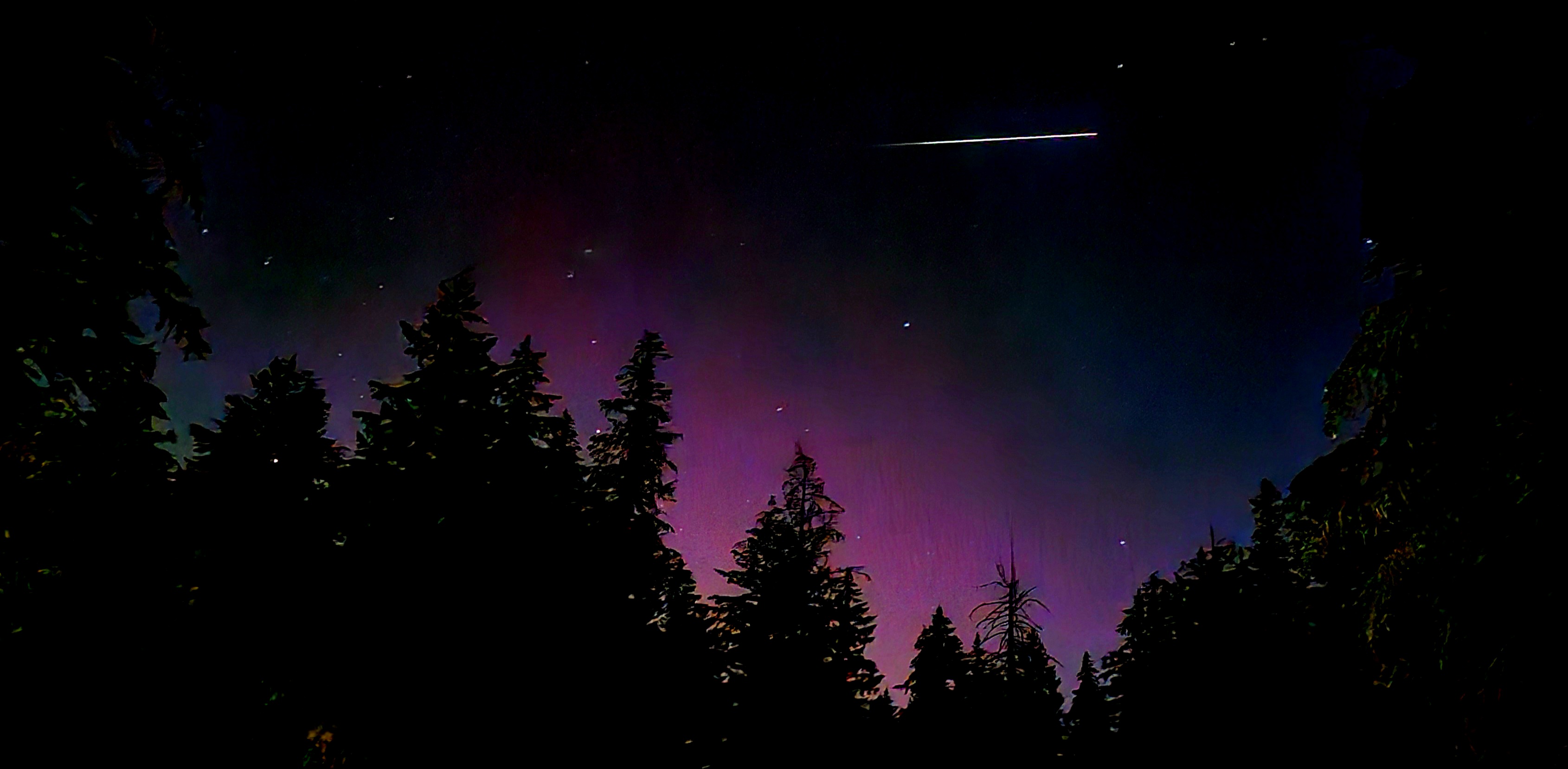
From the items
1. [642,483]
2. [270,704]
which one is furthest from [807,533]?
[270,704]

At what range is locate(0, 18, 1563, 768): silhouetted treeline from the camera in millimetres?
4418

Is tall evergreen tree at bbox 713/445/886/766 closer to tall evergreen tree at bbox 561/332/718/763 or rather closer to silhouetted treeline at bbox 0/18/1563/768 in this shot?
silhouetted treeline at bbox 0/18/1563/768

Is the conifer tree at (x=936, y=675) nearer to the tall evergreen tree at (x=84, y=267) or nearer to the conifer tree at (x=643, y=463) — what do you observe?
the conifer tree at (x=643, y=463)

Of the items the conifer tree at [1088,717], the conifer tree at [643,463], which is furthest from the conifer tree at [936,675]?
the conifer tree at [643,463]

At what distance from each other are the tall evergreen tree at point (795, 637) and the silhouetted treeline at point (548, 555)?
0.10 meters

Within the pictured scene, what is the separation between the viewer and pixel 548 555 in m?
10.5

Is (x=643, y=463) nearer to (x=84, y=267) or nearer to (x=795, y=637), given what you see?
(x=795, y=637)

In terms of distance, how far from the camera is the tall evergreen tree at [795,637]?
19.4 metres

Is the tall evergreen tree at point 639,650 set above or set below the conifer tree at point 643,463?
below

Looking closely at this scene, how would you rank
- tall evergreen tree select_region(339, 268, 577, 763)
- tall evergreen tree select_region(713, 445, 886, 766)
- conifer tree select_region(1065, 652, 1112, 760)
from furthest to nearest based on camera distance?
conifer tree select_region(1065, 652, 1112, 760) < tall evergreen tree select_region(713, 445, 886, 766) < tall evergreen tree select_region(339, 268, 577, 763)

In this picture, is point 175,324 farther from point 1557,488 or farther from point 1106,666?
point 1106,666

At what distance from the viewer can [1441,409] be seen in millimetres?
4789

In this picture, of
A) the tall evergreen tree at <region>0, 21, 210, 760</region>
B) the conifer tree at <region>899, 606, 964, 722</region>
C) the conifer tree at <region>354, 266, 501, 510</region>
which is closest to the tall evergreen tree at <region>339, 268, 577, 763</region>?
the conifer tree at <region>354, 266, 501, 510</region>

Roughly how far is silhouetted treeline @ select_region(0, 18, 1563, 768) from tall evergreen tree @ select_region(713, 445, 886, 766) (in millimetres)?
102
